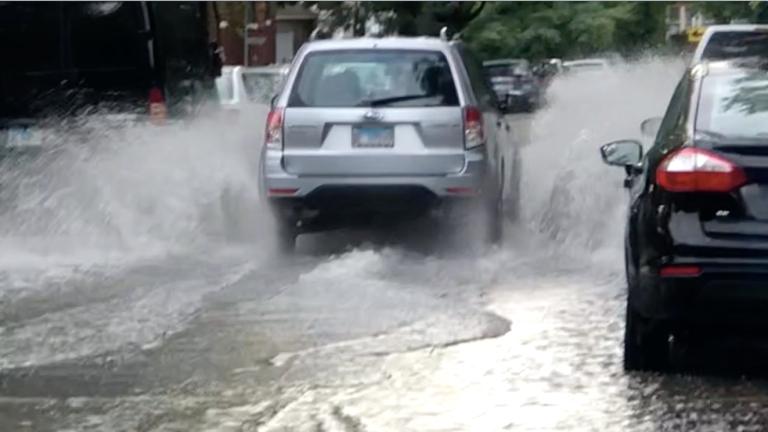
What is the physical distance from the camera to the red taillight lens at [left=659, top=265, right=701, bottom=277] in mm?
7180

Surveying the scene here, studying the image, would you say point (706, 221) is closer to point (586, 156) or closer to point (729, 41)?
point (729, 41)

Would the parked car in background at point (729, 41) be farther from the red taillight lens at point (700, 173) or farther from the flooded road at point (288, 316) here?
the red taillight lens at point (700, 173)

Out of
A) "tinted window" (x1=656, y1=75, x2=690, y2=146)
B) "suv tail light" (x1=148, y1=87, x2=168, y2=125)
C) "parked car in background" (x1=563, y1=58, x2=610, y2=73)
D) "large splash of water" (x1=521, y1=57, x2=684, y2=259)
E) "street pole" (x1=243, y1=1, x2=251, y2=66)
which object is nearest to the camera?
"tinted window" (x1=656, y1=75, x2=690, y2=146)

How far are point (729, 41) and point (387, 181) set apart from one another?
14.7 ft

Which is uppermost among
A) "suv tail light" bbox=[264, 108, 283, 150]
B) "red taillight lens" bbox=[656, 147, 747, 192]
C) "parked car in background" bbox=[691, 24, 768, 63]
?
"red taillight lens" bbox=[656, 147, 747, 192]

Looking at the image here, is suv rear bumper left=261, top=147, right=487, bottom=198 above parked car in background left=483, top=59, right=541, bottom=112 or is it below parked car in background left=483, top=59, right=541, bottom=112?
above

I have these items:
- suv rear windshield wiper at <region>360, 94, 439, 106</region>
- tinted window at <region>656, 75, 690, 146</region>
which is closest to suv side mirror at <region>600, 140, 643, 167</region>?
tinted window at <region>656, 75, 690, 146</region>

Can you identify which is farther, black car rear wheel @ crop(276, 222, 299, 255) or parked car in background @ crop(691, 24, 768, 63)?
parked car in background @ crop(691, 24, 768, 63)

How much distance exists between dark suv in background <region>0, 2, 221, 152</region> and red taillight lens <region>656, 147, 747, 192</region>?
750 centimetres

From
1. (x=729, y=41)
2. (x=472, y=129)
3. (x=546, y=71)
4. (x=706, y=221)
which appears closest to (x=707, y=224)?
(x=706, y=221)

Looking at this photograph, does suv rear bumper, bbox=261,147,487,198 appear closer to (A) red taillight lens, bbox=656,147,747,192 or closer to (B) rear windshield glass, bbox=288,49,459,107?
(B) rear windshield glass, bbox=288,49,459,107

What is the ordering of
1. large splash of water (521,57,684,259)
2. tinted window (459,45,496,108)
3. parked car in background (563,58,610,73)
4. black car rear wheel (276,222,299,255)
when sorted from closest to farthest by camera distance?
black car rear wheel (276,222,299,255) < tinted window (459,45,496,108) < large splash of water (521,57,684,259) < parked car in background (563,58,610,73)

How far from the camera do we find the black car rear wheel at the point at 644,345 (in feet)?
25.7

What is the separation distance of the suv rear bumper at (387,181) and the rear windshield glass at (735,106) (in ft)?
13.1
